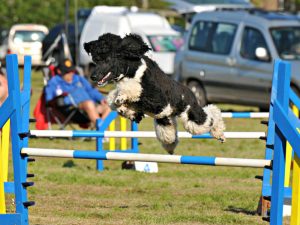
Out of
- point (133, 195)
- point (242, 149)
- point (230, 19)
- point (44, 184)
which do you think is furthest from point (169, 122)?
point (230, 19)

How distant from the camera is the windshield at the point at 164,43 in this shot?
2592 centimetres

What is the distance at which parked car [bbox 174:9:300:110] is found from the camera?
18.2 m

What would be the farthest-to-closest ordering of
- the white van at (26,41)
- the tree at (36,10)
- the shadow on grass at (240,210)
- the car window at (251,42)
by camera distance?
the tree at (36,10) → the white van at (26,41) → the car window at (251,42) → the shadow on grass at (240,210)

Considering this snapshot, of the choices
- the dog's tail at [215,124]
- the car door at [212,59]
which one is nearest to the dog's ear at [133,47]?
the dog's tail at [215,124]

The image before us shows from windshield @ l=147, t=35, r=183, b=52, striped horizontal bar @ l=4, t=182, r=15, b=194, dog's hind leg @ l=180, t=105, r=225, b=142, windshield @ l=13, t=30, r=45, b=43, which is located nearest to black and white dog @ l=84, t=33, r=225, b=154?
dog's hind leg @ l=180, t=105, r=225, b=142

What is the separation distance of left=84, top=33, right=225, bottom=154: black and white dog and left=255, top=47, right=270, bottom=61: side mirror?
1057cm

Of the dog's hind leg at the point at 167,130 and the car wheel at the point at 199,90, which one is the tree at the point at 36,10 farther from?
the dog's hind leg at the point at 167,130

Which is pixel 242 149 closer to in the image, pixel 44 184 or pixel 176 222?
pixel 44 184

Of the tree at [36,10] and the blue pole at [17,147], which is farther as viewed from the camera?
the tree at [36,10]

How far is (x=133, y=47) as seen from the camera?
711 cm

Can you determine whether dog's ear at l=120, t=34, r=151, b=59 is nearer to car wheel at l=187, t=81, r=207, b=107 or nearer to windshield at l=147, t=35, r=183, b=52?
car wheel at l=187, t=81, r=207, b=107

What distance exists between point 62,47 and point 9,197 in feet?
57.6

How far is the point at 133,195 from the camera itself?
32.6 feet

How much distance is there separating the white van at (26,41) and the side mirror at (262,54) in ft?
64.1
